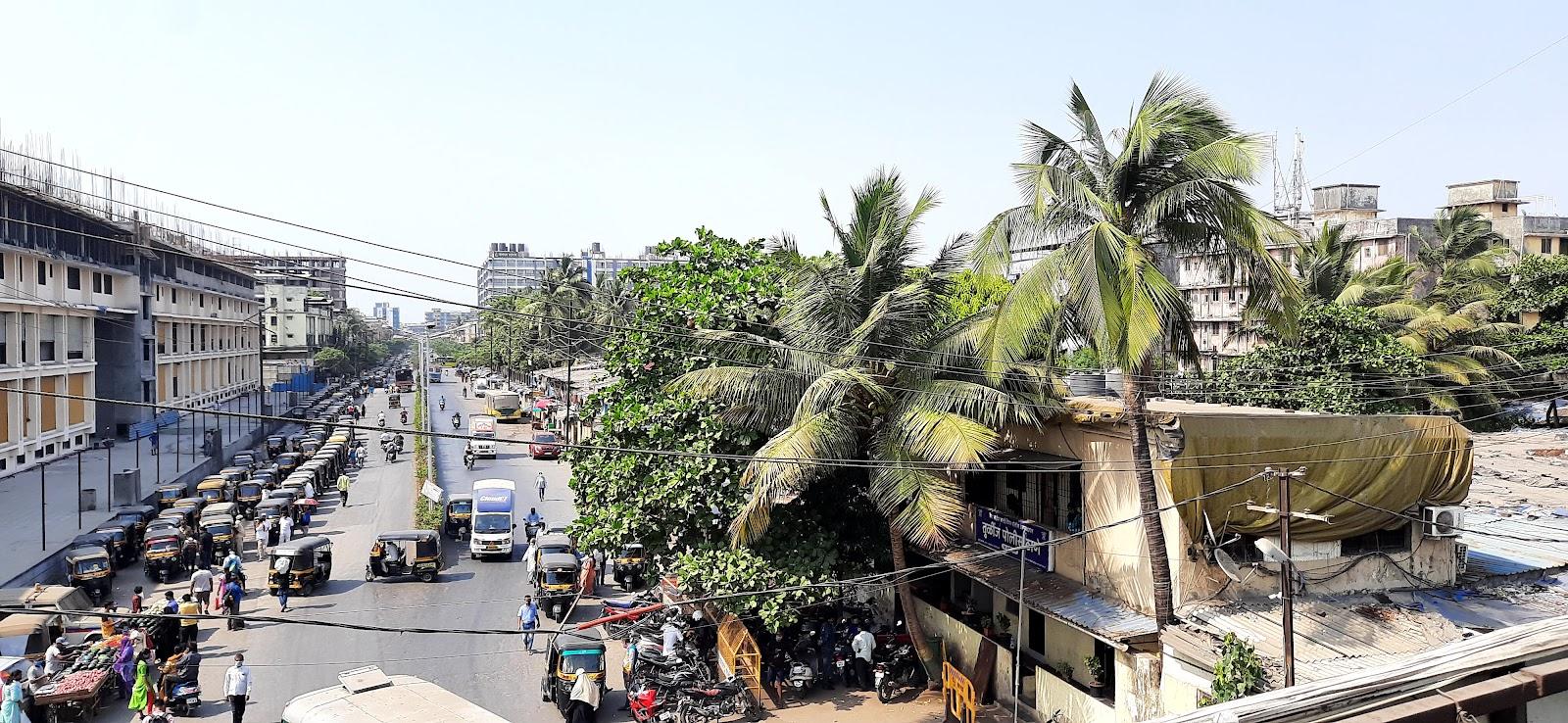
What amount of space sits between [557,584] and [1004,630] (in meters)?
10.4

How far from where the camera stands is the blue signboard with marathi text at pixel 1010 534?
1623 cm

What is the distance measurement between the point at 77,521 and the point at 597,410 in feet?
72.8

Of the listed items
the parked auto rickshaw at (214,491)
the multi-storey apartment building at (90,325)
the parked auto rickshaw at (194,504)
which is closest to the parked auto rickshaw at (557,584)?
the multi-storey apartment building at (90,325)

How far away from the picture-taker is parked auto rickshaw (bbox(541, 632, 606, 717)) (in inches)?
634

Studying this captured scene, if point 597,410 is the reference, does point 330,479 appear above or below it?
below

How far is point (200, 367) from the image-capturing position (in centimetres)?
6569

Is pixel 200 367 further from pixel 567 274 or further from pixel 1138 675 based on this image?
pixel 1138 675

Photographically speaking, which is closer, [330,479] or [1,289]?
[1,289]

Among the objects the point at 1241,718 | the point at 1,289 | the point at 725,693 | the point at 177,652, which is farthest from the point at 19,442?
the point at 1241,718

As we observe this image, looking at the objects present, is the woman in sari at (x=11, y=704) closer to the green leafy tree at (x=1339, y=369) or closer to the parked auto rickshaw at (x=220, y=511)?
the parked auto rickshaw at (x=220, y=511)

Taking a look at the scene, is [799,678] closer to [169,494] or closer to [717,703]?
[717,703]

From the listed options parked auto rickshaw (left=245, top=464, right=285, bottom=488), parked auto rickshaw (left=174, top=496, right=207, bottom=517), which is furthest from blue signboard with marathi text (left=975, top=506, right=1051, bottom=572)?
parked auto rickshaw (left=245, top=464, right=285, bottom=488)

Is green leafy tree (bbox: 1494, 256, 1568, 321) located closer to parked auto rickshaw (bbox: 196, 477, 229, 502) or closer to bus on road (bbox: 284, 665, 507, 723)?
bus on road (bbox: 284, 665, 507, 723)

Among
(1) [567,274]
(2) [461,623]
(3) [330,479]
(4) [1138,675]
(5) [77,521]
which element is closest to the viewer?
(4) [1138,675]
